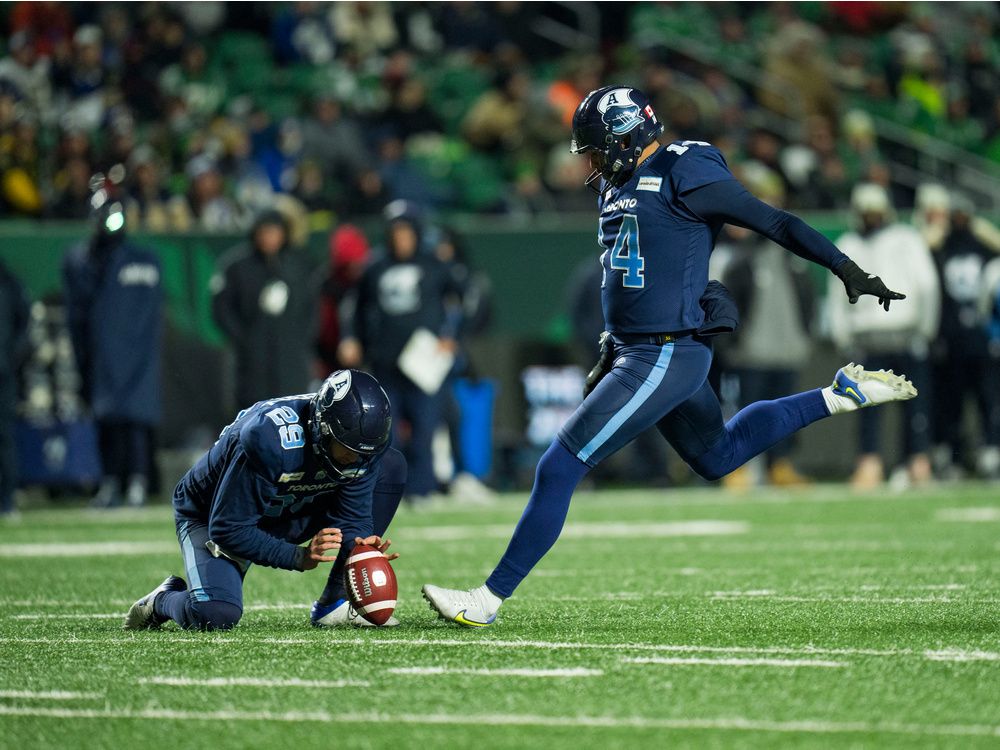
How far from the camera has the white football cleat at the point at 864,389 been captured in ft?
Result: 20.3

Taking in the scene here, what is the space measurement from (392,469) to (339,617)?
605 millimetres

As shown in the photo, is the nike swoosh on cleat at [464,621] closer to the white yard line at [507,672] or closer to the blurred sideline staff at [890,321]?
the white yard line at [507,672]

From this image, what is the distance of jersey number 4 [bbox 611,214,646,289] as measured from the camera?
5965mm

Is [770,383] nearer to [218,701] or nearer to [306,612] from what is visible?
[306,612]

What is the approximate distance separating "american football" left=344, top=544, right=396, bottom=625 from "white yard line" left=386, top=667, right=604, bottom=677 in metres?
0.92

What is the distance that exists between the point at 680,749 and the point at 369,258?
9.50m

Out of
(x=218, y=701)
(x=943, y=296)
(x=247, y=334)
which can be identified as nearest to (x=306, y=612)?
(x=218, y=701)

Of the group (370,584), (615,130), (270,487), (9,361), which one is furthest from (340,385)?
(9,361)

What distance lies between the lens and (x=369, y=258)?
1308cm

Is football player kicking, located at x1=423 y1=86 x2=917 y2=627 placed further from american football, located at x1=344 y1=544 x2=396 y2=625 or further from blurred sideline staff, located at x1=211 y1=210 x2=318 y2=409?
blurred sideline staff, located at x1=211 y1=210 x2=318 y2=409

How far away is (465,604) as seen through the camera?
5.84 metres

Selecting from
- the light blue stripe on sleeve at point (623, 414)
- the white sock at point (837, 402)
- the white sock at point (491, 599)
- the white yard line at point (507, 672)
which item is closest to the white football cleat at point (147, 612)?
the white sock at point (491, 599)

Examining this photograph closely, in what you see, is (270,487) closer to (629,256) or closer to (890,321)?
(629,256)

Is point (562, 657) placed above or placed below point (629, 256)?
below
